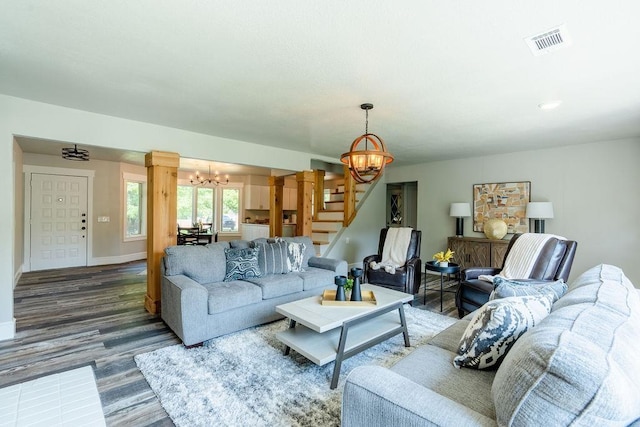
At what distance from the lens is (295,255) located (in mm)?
4047

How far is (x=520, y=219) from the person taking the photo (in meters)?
5.14

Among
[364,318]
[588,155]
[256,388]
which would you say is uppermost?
[588,155]

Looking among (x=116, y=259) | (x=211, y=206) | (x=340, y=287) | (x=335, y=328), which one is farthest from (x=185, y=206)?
(x=335, y=328)

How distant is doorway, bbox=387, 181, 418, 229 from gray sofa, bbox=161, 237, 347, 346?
13.9 ft

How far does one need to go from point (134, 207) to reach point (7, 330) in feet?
16.4

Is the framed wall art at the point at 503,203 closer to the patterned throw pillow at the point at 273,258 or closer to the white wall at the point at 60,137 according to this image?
the patterned throw pillow at the point at 273,258

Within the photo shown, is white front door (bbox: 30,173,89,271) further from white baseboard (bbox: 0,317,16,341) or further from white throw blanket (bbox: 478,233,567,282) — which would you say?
white throw blanket (bbox: 478,233,567,282)

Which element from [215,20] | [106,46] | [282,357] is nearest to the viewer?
[215,20]

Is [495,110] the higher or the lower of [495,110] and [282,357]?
the higher

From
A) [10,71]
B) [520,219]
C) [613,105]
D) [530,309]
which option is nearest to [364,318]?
[530,309]

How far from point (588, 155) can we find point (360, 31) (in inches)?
184

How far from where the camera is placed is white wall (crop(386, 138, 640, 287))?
424 centimetres

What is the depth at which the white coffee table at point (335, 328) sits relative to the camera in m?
2.25

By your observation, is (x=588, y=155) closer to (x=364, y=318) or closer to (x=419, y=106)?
(x=419, y=106)
